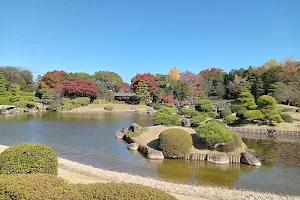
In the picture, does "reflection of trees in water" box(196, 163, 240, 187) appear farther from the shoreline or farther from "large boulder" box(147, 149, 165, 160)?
"large boulder" box(147, 149, 165, 160)

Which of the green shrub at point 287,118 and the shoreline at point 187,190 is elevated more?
the green shrub at point 287,118

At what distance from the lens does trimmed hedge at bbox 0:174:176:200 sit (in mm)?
4039

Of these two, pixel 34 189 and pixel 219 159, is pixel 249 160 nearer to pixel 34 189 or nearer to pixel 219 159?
pixel 219 159

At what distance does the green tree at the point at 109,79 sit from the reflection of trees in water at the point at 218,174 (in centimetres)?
5731

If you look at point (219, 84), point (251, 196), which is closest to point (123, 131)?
point (251, 196)

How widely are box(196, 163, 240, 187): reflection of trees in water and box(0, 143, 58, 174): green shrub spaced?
6537mm

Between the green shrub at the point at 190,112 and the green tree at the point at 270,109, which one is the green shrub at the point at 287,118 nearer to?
the green tree at the point at 270,109

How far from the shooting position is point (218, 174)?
1209 cm

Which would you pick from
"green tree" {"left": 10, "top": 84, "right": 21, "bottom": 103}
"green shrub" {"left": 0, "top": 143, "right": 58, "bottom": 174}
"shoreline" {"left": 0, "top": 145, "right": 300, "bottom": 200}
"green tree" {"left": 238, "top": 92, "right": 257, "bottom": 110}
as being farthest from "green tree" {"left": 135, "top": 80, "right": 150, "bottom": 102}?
"green shrub" {"left": 0, "top": 143, "right": 58, "bottom": 174}

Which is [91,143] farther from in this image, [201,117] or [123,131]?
[201,117]

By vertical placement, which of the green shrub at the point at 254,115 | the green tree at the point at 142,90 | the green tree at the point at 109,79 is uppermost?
the green tree at the point at 109,79

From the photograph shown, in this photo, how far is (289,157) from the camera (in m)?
15.6

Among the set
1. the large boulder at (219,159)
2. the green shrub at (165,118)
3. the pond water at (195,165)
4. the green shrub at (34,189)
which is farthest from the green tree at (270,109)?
the green shrub at (34,189)

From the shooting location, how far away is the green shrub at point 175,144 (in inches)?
561
